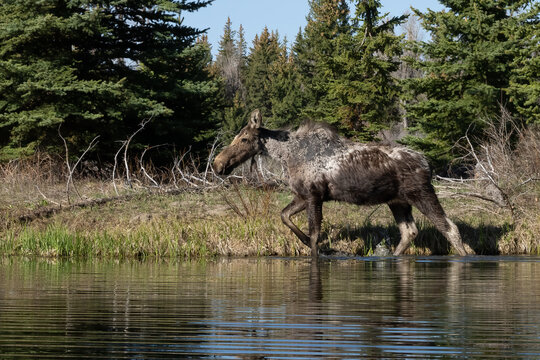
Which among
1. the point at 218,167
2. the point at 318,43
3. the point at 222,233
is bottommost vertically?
the point at 222,233

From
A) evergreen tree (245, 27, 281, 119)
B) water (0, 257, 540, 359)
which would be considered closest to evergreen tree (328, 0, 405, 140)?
water (0, 257, 540, 359)

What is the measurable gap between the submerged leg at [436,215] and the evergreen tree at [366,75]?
737 inches

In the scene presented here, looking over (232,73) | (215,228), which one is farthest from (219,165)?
(232,73)

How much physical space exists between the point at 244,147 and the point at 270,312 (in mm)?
8996

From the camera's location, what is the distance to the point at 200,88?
31.0 m

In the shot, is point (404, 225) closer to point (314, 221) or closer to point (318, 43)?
point (314, 221)

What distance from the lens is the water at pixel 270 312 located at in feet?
19.9

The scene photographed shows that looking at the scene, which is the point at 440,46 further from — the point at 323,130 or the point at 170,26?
the point at 323,130

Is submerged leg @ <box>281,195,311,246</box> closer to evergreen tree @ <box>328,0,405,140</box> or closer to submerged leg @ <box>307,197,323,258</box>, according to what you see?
submerged leg @ <box>307,197,323,258</box>

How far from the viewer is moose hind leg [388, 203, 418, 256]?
16.2m

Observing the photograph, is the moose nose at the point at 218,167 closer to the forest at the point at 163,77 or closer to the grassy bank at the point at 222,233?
the grassy bank at the point at 222,233

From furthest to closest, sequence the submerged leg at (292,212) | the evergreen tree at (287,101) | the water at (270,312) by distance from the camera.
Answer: the evergreen tree at (287,101)
the submerged leg at (292,212)
the water at (270,312)

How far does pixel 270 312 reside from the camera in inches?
320

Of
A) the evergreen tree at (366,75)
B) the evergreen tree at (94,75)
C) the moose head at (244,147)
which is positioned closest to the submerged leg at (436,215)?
the moose head at (244,147)
